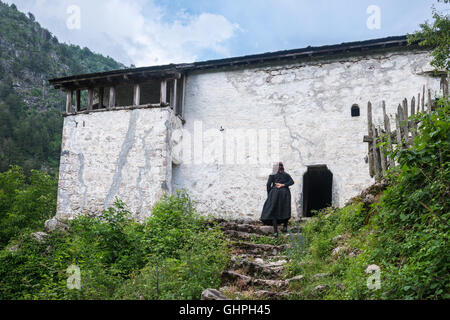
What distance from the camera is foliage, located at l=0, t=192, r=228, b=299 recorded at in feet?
20.1

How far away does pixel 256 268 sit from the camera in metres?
7.00

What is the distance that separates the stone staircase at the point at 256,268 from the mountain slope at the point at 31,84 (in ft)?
80.6

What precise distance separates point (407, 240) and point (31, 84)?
4667cm

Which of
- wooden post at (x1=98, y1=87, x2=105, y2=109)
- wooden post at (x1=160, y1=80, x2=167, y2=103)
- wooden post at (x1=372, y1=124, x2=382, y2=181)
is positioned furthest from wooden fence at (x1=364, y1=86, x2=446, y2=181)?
wooden post at (x1=98, y1=87, x2=105, y2=109)

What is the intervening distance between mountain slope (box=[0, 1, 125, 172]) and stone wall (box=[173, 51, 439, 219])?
20.7 m

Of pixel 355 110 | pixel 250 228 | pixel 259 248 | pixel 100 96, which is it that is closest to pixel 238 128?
pixel 355 110

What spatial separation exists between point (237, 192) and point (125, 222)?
4.19 m

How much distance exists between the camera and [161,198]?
11312 millimetres

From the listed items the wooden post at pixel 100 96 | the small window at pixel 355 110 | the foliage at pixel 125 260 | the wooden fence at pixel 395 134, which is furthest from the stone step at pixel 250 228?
the wooden post at pixel 100 96

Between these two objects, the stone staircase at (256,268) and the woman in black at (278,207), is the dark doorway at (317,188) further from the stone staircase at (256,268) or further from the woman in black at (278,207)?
the stone staircase at (256,268)

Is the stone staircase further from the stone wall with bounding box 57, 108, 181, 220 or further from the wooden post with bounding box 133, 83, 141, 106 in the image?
the wooden post with bounding box 133, 83, 141, 106

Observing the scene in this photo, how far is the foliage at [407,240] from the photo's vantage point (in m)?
4.55
